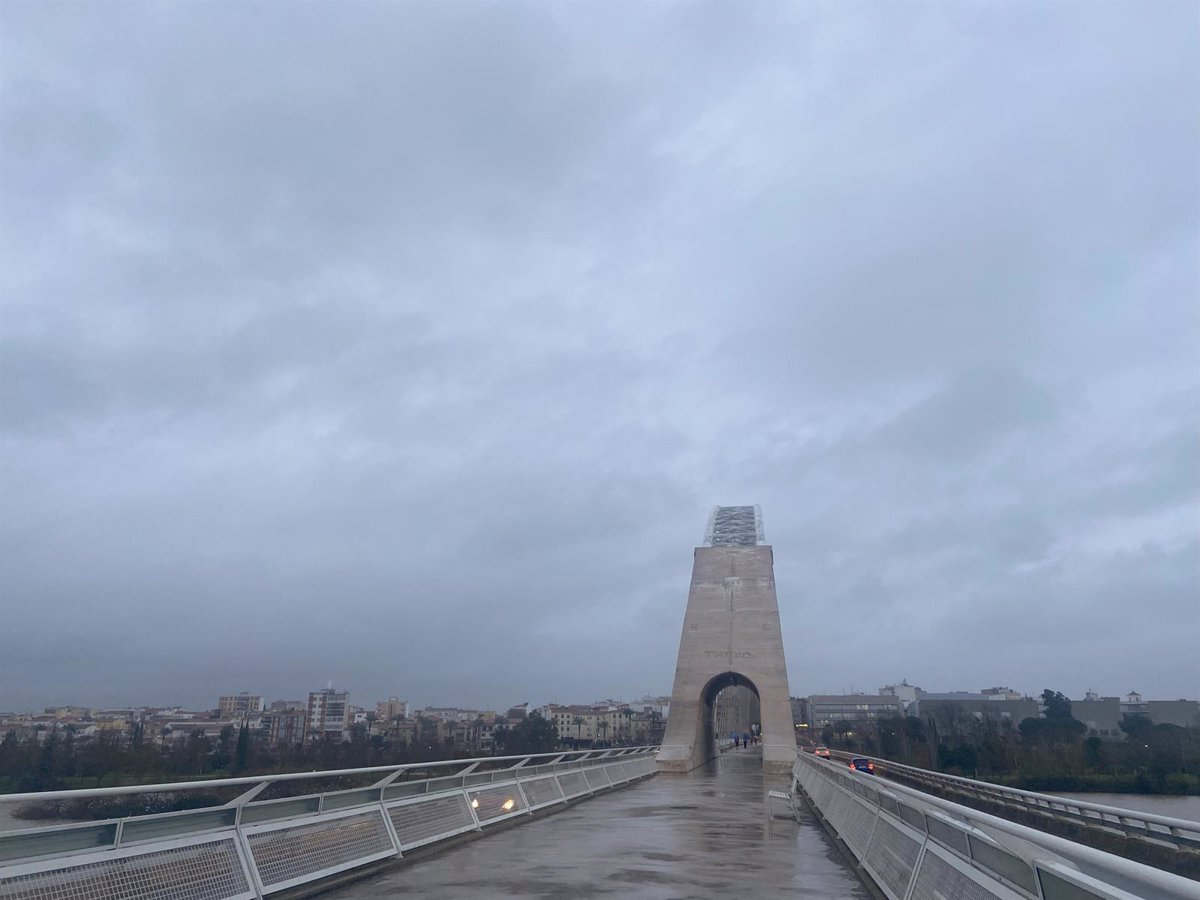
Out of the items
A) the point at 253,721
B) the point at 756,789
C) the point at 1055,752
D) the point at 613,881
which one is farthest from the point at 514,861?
the point at 253,721

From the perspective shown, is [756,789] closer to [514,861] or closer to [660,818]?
[660,818]

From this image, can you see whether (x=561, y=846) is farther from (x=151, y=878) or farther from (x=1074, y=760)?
(x=1074, y=760)

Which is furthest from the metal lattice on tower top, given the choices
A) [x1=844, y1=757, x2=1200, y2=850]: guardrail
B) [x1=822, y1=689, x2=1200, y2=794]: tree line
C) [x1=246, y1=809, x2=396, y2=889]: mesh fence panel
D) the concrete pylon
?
[x1=246, y1=809, x2=396, y2=889]: mesh fence panel

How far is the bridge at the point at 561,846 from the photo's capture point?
449cm

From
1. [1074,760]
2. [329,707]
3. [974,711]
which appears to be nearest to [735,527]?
[1074,760]

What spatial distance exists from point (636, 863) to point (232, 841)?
12.8 ft

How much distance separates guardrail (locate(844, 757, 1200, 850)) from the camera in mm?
9227

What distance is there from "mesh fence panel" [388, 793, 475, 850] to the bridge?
25 mm

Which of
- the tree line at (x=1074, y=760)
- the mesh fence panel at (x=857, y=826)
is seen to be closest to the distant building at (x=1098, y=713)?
the tree line at (x=1074, y=760)

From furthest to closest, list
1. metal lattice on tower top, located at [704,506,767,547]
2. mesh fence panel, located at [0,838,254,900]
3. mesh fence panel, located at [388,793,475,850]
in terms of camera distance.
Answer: metal lattice on tower top, located at [704,506,767,547] < mesh fence panel, located at [388,793,475,850] < mesh fence panel, located at [0,838,254,900]

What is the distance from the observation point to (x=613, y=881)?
7137 mm

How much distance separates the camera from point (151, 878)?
5.26 meters

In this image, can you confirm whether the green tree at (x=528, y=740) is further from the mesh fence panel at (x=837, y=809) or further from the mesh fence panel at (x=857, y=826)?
the mesh fence panel at (x=857, y=826)

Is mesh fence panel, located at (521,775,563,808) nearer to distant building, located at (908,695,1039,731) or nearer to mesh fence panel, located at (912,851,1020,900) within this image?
mesh fence panel, located at (912,851,1020,900)
